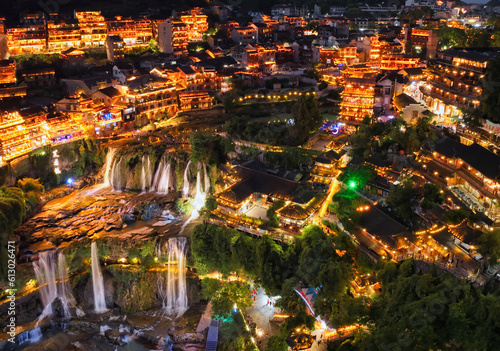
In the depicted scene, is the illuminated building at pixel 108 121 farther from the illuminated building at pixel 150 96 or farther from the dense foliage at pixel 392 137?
the dense foliage at pixel 392 137

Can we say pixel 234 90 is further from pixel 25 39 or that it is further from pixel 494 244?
pixel 494 244

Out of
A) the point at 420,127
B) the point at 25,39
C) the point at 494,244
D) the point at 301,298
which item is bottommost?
the point at 301,298

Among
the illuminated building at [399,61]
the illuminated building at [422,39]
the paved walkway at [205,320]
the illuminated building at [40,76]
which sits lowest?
the paved walkway at [205,320]

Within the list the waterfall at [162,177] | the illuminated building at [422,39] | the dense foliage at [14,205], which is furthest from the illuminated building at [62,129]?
the illuminated building at [422,39]

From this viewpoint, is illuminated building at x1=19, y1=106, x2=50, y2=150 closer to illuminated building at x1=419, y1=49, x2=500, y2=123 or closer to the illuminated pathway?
the illuminated pathway

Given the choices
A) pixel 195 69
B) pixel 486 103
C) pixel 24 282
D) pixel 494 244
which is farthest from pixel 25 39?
pixel 494 244

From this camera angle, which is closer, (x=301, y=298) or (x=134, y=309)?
(x=301, y=298)

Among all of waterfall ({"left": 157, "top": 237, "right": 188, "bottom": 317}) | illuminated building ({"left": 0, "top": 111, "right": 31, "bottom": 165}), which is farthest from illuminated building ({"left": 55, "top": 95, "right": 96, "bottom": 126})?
waterfall ({"left": 157, "top": 237, "right": 188, "bottom": 317})
